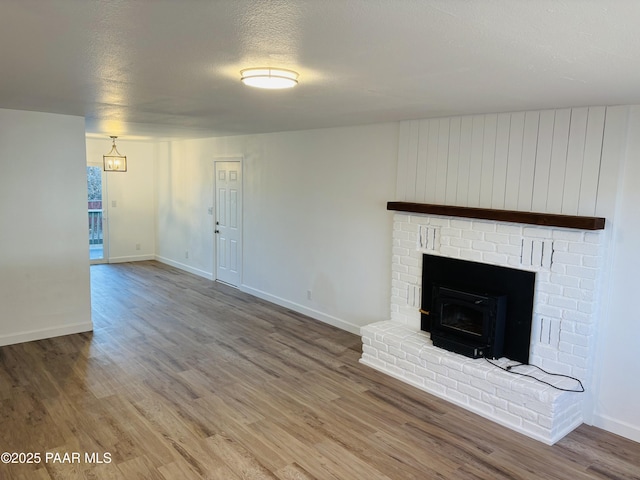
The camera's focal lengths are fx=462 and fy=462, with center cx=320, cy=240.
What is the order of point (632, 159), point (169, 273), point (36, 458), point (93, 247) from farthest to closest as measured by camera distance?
point (93, 247)
point (169, 273)
point (632, 159)
point (36, 458)

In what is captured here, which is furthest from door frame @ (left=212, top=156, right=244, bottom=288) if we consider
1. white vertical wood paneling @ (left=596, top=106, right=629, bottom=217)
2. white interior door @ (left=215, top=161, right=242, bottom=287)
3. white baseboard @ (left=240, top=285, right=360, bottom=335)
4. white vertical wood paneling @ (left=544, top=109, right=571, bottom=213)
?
white vertical wood paneling @ (left=596, top=106, right=629, bottom=217)

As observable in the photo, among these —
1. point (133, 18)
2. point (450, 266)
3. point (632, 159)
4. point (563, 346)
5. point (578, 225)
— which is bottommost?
point (563, 346)

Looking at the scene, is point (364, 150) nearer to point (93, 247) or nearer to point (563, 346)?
point (563, 346)

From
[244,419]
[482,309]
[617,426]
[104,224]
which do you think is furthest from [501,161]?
[104,224]

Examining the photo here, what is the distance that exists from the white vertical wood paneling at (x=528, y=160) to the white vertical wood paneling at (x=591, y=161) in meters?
0.37

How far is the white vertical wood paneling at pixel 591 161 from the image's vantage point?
332cm

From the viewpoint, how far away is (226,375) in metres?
4.20

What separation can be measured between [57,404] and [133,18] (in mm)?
3136

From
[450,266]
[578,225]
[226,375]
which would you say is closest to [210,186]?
[226,375]

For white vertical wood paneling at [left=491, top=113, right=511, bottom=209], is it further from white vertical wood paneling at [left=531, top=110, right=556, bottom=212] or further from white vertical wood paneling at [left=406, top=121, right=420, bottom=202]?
white vertical wood paneling at [left=406, top=121, right=420, bottom=202]

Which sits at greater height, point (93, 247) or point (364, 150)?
point (364, 150)

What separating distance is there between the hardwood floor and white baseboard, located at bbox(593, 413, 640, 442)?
0.06m

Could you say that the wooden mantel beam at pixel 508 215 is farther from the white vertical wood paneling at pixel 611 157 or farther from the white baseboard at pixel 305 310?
the white baseboard at pixel 305 310

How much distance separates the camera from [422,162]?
4504 millimetres
